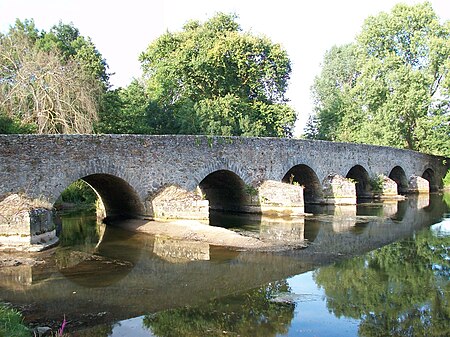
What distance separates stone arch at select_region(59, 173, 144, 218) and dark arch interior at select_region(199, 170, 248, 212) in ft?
14.1

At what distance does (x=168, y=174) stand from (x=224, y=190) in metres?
5.52

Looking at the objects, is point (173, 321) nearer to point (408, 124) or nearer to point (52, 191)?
point (52, 191)

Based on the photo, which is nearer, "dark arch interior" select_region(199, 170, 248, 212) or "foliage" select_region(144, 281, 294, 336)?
"foliage" select_region(144, 281, 294, 336)

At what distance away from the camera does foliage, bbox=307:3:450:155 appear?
3225cm

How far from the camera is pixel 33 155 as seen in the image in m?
13.2

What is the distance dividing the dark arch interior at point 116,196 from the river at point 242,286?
184 cm

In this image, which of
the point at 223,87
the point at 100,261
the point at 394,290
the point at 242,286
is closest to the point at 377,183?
the point at 223,87

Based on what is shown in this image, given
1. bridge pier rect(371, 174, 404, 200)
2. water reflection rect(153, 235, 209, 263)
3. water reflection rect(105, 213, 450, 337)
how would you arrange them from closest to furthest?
1. water reflection rect(105, 213, 450, 337)
2. water reflection rect(153, 235, 209, 263)
3. bridge pier rect(371, 174, 404, 200)

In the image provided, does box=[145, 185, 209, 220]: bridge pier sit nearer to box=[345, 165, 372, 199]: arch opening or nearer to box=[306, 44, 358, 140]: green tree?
box=[345, 165, 372, 199]: arch opening

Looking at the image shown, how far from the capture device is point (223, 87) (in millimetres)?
29531

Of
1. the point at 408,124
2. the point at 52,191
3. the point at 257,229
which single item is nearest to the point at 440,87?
the point at 408,124

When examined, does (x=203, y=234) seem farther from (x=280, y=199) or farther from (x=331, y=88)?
(x=331, y=88)

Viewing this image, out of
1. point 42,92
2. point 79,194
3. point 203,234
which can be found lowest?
point 203,234

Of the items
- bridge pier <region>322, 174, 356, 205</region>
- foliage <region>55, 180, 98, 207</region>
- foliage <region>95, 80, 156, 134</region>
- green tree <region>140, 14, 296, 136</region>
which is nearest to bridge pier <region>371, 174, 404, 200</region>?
bridge pier <region>322, 174, 356, 205</region>
